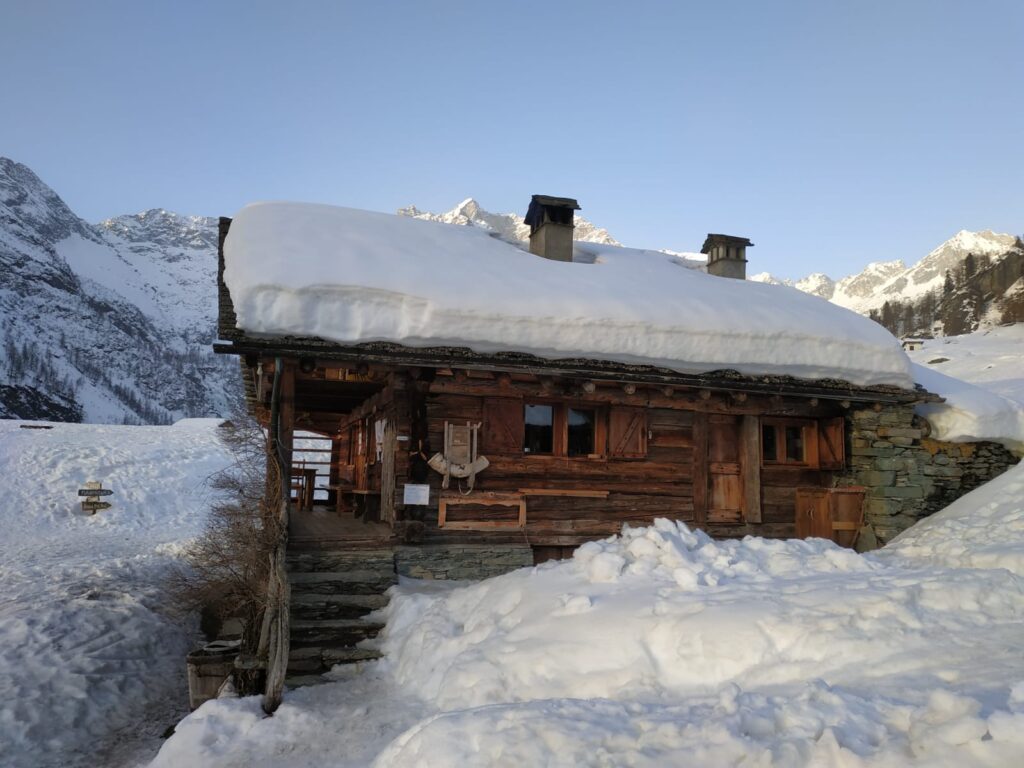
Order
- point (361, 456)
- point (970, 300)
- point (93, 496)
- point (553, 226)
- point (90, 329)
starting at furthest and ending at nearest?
point (90, 329) < point (970, 300) < point (93, 496) < point (361, 456) < point (553, 226)

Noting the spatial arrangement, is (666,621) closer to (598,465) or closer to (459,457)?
(459,457)

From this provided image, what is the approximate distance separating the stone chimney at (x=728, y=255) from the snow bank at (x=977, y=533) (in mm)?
7087

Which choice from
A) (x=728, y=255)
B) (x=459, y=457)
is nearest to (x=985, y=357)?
(x=728, y=255)

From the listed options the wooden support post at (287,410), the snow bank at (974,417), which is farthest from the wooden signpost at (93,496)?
the snow bank at (974,417)

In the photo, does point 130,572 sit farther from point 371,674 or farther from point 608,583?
point 608,583

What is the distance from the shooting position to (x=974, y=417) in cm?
1192

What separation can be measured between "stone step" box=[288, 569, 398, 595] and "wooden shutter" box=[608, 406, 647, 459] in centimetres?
399

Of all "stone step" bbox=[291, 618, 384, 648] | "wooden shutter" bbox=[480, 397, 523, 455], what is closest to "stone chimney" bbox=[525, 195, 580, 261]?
"wooden shutter" bbox=[480, 397, 523, 455]

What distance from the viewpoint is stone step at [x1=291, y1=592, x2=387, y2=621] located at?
8.60m

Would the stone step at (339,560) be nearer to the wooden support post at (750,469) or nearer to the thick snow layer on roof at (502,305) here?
the thick snow layer on roof at (502,305)

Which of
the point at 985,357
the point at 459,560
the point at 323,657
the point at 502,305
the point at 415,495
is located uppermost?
the point at 985,357

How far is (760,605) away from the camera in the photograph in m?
5.98

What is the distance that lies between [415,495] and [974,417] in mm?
9445

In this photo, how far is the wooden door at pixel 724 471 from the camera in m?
11.8
